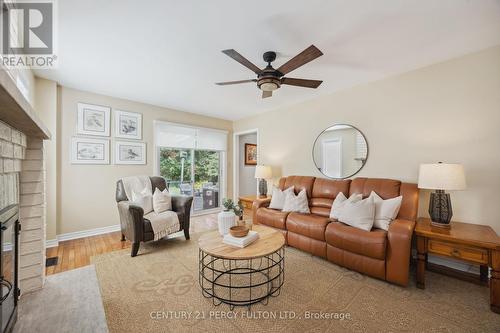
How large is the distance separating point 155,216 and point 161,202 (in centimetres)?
29

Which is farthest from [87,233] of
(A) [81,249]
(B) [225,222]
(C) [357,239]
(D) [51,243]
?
(C) [357,239]

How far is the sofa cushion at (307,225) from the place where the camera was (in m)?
2.61

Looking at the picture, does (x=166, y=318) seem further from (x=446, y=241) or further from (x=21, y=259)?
(x=446, y=241)

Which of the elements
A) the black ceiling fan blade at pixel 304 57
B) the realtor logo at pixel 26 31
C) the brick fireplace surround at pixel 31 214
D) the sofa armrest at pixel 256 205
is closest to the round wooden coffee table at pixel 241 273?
the sofa armrest at pixel 256 205

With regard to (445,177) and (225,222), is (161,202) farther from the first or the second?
(445,177)

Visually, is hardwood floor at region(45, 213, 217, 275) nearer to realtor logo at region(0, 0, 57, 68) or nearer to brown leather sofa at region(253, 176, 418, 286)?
brown leather sofa at region(253, 176, 418, 286)

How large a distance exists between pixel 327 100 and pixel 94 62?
350 centimetres

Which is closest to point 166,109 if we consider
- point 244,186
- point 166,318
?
point 244,186

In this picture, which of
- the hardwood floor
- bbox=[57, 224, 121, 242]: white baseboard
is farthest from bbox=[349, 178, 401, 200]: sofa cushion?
bbox=[57, 224, 121, 242]: white baseboard

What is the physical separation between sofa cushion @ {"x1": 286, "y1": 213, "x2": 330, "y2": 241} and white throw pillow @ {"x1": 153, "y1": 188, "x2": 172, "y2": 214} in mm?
1891

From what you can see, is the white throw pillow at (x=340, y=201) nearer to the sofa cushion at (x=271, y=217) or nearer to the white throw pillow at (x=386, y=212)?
the white throw pillow at (x=386, y=212)

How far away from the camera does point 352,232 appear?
7.59 ft

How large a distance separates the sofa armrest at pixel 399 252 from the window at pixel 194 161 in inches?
158

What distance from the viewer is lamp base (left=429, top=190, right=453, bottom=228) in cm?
220
